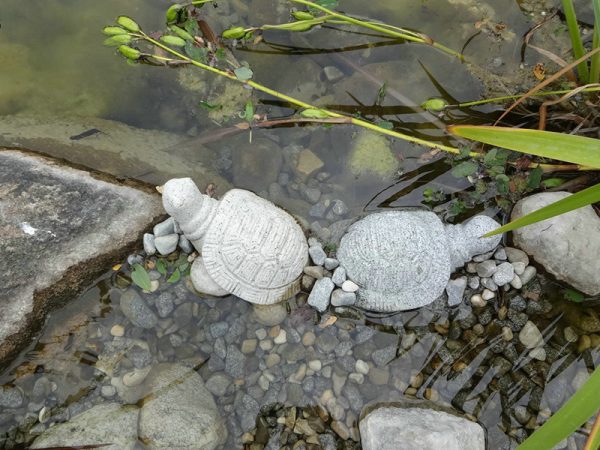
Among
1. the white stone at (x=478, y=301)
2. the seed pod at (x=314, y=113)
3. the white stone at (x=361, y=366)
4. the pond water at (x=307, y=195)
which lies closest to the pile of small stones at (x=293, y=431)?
the pond water at (x=307, y=195)

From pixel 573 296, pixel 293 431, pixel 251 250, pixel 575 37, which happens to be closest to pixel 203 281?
pixel 251 250

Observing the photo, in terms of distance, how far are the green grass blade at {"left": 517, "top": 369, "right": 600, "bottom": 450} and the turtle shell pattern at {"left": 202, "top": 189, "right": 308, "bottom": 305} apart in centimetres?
175

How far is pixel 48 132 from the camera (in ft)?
12.1

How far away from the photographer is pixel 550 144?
240 cm

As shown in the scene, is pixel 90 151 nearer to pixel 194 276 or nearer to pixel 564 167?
pixel 194 276

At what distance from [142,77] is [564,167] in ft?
10.4

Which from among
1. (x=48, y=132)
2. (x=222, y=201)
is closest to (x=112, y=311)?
(x=222, y=201)

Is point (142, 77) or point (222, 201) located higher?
point (142, 77)

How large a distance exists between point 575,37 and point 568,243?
1298mm

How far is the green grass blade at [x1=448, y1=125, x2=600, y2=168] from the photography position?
7.66 ft

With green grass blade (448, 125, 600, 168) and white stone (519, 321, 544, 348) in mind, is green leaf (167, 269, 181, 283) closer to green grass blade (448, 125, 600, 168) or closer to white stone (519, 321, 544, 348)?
green grass blade (448, 125, 600, 168)

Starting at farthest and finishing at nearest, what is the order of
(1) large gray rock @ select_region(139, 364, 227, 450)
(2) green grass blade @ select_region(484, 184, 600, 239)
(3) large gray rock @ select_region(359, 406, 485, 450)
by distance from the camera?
(1) large gray rock @ select_region(139, 364, 227, 450)
(3) large gray rock @ select_region(359, 406, 485, 450)
(2) green grass blade @ select_region(484, 184, 600, 239)

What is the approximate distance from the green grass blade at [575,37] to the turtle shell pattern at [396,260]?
4.42 ft

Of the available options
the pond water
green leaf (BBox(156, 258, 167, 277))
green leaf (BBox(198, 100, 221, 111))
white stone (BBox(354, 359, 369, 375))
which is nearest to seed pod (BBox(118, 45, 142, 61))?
the pond water
